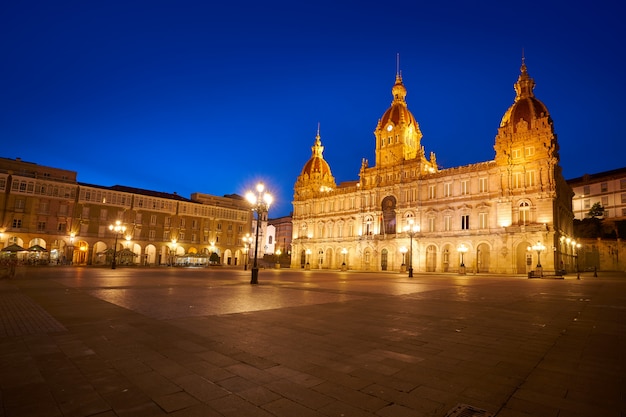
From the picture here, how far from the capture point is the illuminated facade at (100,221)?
50.6 metres

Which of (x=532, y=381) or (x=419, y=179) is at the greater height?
(x=419, y=179)

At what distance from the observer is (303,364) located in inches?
193

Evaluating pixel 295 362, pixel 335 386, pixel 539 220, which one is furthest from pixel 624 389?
pixel 539 220

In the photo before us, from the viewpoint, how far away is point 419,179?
55.7 m

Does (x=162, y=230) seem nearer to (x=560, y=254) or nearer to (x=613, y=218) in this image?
(x=560, y=254)

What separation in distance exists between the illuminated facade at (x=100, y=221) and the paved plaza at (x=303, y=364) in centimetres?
4743

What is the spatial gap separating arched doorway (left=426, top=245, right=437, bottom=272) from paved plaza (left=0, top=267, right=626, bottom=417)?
146ft

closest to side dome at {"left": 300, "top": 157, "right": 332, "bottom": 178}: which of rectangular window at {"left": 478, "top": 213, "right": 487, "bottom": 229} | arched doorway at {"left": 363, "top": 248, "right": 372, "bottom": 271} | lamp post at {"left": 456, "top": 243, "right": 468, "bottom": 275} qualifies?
arched doorway at {"left": 363, "top": 248, "right": 372, "bottom": 271}

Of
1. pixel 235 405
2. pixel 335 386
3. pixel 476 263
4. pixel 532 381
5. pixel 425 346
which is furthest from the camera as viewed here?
pixel 476 263

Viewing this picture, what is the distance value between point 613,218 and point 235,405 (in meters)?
83.8

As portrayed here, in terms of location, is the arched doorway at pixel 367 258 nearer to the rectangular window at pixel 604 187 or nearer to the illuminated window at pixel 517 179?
the illuminated window at pixel 517 179

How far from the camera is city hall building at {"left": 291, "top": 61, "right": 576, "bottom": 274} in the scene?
144 feet

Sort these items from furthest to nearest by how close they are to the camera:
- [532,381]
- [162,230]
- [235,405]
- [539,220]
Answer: [162,230] < [539,220] < [532,381] < [235,405]

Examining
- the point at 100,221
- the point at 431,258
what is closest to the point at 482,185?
the point at 431,258
